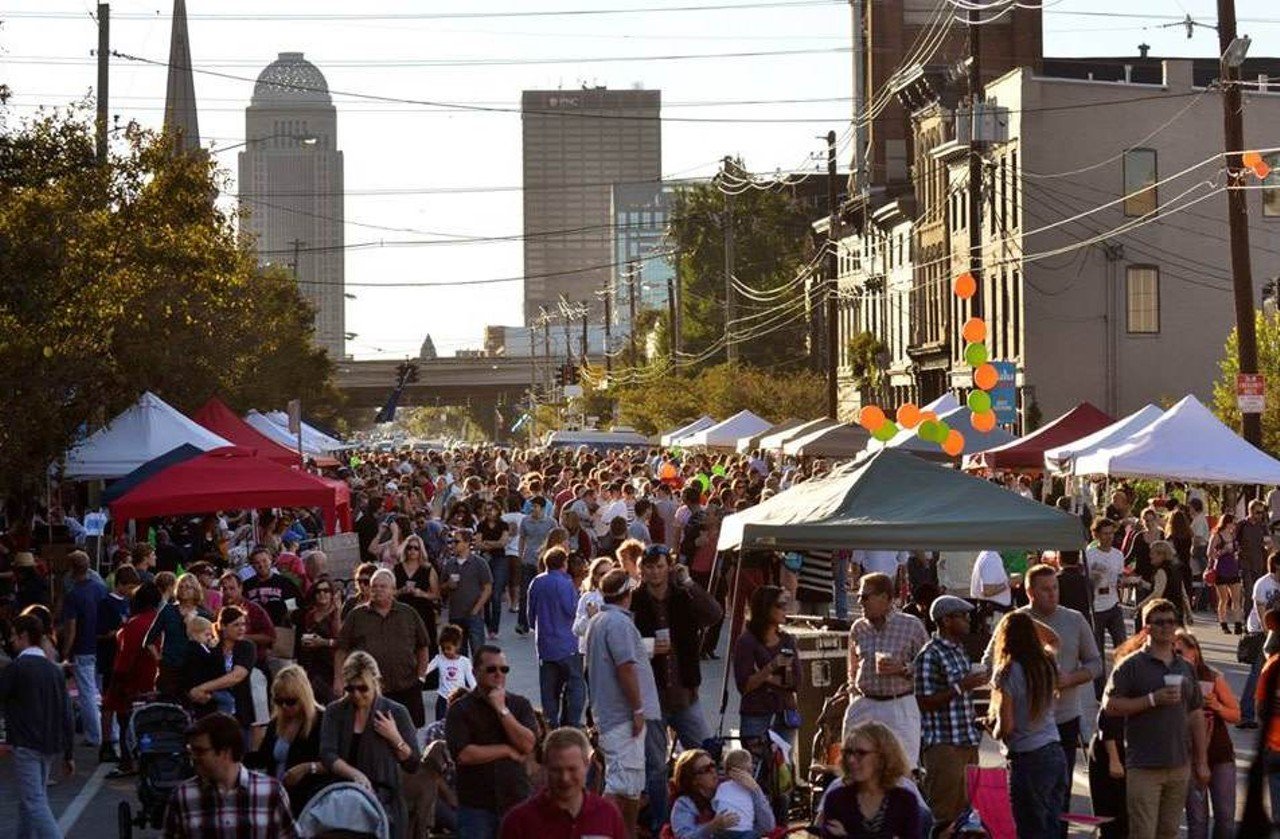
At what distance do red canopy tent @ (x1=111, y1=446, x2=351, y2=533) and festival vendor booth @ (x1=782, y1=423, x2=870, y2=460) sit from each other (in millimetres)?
22120

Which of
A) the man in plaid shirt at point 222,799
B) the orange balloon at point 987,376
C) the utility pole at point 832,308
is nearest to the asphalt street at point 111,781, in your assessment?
the man in plaid shirt at point 222,799

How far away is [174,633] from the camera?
15.8 meters

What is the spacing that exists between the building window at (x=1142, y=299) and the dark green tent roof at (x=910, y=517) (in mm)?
48083

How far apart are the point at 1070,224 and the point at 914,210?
1549 centimetres

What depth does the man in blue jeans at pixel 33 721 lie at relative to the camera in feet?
46.0

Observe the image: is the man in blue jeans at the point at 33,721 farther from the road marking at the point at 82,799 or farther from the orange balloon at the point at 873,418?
the orange balloon at the point at 873,418

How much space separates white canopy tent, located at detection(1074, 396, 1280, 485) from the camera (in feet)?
96.4

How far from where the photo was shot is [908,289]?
78375 mm

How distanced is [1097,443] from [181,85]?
200 feet

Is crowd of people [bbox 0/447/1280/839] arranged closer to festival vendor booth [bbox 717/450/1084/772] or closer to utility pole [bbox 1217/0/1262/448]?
festival vendor booth [bbox 717/450/1084/772]

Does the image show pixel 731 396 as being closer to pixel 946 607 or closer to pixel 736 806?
pixel 946 607

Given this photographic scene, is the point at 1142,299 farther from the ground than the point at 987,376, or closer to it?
farther from the ground

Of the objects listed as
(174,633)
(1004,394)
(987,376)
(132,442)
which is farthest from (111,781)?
(1004,394)

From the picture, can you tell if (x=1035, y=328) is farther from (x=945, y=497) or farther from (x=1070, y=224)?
(x=945, y=497)
